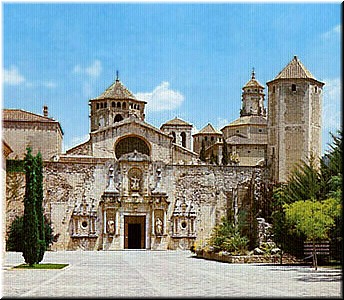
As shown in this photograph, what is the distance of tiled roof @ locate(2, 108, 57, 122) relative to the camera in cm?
4481

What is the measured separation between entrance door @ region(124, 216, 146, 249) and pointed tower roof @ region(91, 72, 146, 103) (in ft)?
48.5

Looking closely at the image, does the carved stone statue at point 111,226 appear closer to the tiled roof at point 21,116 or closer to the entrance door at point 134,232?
the entrance door at point 134,232

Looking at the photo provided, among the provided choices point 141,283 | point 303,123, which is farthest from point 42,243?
point 303,123

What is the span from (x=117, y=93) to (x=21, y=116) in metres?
11.2

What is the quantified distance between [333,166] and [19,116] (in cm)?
2621

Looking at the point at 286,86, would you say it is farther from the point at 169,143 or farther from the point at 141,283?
the point at 141,283

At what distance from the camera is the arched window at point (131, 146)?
44.8 m

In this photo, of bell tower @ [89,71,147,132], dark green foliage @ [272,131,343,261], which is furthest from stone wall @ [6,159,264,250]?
dark green foliage @ [272,131,343,261]

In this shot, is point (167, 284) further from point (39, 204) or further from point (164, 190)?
point (164, 190)

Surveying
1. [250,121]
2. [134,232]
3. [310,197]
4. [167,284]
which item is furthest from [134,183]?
[167,284]

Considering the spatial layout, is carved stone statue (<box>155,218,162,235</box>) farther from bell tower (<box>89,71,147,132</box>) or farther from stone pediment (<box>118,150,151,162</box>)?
bell tower (<box>89,71,147,132</box>)

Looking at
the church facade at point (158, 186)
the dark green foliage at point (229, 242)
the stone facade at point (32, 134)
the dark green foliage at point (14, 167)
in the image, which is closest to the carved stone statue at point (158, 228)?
the church facade at point (158, 186)

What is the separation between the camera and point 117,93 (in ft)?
180

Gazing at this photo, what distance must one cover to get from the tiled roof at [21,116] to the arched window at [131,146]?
4527 millimetres
